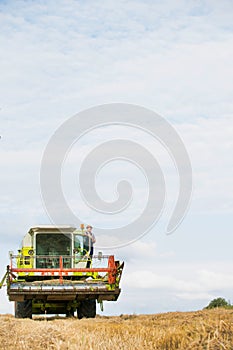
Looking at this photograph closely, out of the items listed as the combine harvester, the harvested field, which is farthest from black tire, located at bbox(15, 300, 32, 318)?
the harvested field

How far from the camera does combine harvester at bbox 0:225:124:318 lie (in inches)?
773

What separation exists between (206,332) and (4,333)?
4.24m

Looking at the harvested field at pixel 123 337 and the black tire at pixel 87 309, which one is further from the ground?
the black tire at pixel 87 309

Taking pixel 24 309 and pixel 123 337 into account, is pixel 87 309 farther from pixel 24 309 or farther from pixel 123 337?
pixel 123 337

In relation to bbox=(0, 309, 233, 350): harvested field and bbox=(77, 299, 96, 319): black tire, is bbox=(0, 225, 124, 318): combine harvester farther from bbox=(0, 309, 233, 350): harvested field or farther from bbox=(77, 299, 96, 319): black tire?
bbox=(0, 309, 233, 350): harvested field

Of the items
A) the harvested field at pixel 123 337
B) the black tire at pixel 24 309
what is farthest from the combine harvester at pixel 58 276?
the harvested field at pixel 123 337

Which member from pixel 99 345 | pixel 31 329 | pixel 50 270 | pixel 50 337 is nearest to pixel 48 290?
pixel 50 270

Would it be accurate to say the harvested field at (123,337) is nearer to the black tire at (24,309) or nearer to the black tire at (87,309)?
the black tire at (24,309)

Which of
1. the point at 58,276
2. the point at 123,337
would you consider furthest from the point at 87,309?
the point at 123,337

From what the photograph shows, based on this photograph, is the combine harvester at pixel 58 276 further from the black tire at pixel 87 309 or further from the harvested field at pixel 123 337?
the harvested field at pixel 123 337

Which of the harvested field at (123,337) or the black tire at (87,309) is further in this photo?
the black tire at (87,309)

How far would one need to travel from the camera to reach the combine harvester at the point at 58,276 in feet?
64.4

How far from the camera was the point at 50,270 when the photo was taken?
20.7 metres

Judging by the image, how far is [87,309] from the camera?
20.5 meters
